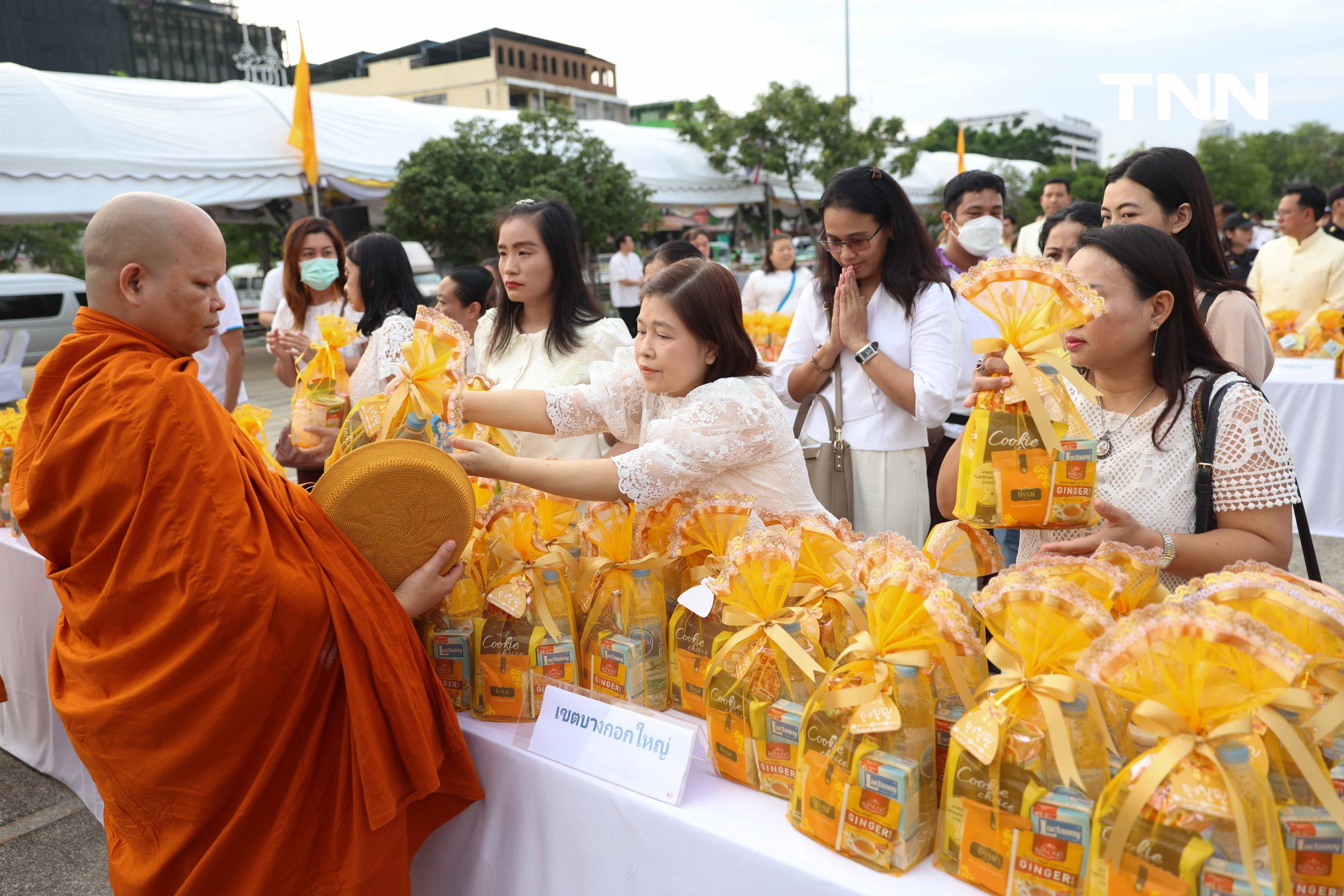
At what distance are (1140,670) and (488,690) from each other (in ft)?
3.63

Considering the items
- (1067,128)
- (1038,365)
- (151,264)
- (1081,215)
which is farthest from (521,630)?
(1067,128)

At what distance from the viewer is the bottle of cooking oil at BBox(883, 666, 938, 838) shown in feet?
3.67

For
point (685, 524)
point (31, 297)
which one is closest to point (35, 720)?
point (685, 524)

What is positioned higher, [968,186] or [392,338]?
[968,186]

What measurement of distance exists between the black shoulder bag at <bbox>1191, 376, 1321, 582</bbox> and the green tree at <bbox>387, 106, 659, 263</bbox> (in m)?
12.1

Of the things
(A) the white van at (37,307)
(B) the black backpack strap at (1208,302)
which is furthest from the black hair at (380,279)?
(A) the white van at (37,307)

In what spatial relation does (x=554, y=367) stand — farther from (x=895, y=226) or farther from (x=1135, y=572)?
(x=1135, y=572)

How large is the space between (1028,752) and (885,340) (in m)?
1.67

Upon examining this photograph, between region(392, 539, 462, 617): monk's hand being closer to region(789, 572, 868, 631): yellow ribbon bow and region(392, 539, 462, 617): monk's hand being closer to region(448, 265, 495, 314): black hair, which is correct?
A: region(789, 572, 868, 631): yellow ribbon bow

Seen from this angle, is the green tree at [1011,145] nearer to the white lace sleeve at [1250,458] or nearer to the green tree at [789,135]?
the green tree at [789,135]

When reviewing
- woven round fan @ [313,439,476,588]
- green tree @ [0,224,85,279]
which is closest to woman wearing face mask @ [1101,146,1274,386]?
woven round fan @ [313,439,476,588]

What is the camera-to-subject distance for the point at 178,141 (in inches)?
374

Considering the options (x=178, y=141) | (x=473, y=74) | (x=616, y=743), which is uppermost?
(x=473, y=74)

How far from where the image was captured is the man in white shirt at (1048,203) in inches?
223
